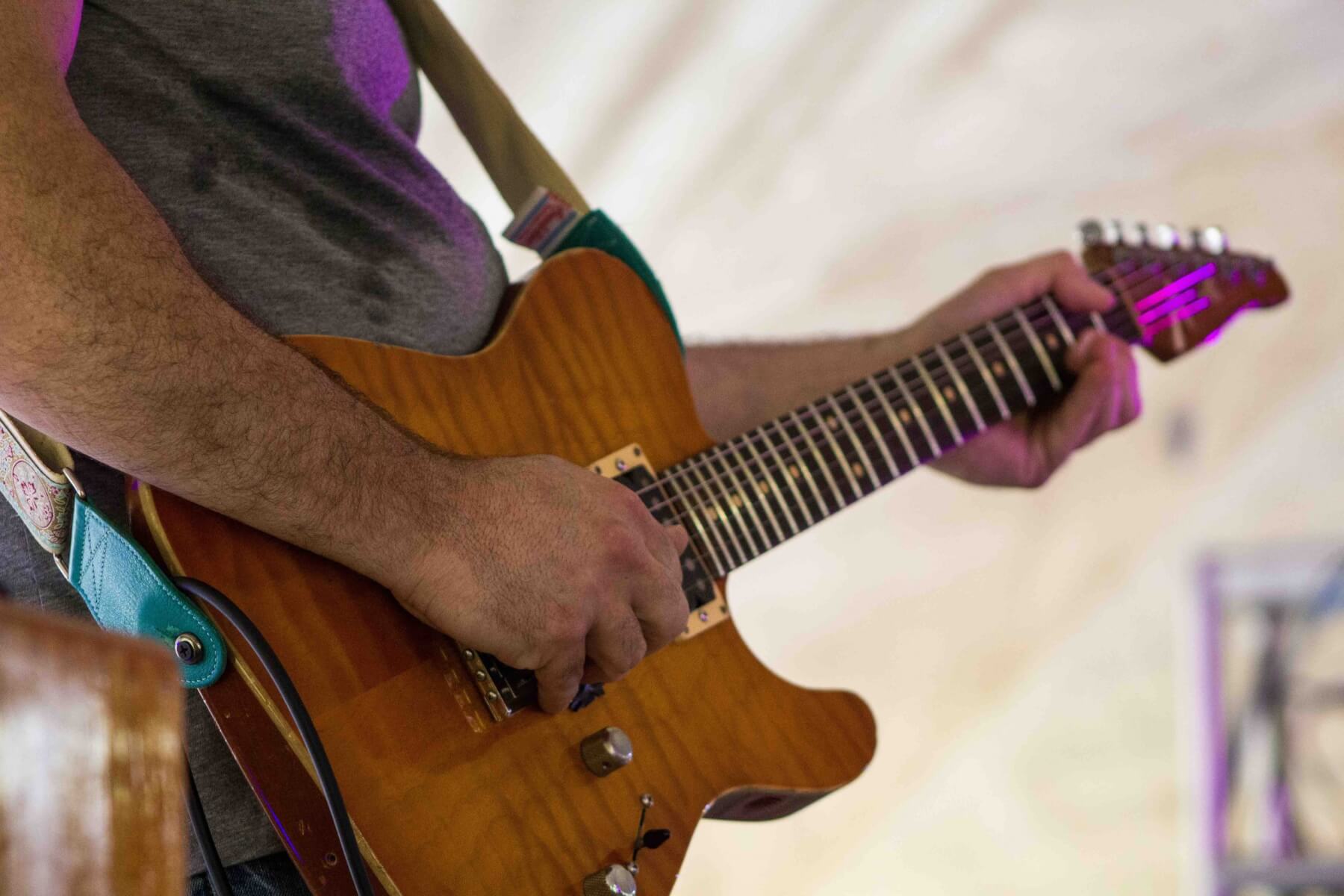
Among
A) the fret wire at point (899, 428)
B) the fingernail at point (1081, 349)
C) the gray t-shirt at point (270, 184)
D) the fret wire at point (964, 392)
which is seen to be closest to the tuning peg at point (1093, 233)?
the fingernail at point (1081, 349)

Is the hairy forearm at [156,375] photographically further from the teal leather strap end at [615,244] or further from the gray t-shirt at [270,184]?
the teal leather strap end at [615,244]

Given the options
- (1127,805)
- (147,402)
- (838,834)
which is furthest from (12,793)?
(1127,805)

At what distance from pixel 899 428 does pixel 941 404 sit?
0.07m

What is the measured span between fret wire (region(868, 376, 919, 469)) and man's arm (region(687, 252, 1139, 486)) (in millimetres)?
179

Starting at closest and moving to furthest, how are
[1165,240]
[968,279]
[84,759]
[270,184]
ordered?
[84,759], [270,184], [1165,240], [968,279]

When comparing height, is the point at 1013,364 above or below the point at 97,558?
below

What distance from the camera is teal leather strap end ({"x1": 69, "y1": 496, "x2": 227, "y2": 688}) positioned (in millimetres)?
585

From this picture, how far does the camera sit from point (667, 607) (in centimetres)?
72

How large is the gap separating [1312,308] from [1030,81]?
4.26 ft

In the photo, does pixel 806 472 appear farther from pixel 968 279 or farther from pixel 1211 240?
pixel 968 279

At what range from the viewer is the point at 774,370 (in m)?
1.24

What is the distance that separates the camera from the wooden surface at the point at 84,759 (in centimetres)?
17

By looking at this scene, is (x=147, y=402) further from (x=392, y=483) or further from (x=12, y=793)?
(x=12, y=793)

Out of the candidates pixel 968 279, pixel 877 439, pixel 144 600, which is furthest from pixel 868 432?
pixel 968 279
